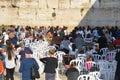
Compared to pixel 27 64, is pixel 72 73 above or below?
below

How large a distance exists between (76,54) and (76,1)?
61.8ft

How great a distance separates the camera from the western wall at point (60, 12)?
3902 cm

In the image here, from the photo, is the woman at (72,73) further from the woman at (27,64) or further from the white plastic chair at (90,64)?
the white plastic chair at (90,64)

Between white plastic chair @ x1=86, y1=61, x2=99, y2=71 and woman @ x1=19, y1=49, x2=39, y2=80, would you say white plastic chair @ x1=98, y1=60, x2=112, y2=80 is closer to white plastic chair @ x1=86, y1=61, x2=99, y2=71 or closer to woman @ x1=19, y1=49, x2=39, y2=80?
white plastic chair @ x1=86, y1=61, x2=99, y2=71

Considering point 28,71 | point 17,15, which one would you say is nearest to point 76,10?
point 17,15

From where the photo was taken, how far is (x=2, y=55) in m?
16.9

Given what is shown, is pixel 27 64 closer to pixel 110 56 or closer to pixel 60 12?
pixel 110 56

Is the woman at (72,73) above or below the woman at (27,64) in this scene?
below

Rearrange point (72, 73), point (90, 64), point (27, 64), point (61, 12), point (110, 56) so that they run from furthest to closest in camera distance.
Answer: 1. point (61, 12)
2. point (110, 56)
3. point (90, 64)
4. point (72, 73)
5. point (27, 64)

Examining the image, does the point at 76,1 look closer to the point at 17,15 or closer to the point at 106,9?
the point at 106,9

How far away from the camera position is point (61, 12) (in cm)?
3931

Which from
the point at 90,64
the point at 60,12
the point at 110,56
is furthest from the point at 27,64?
the point at 60,12

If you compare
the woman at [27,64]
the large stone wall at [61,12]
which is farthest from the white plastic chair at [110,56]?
the large stone wall at [61,12]

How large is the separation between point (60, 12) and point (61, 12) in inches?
3.2
